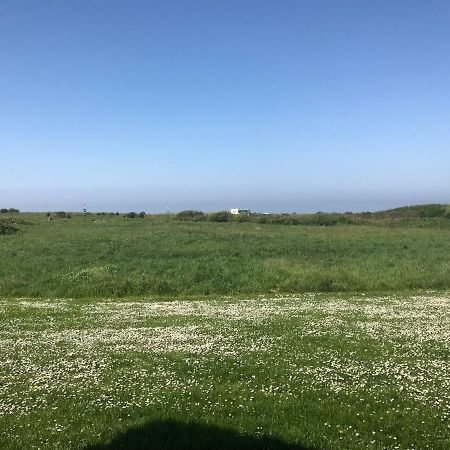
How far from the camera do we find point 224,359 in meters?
14.8

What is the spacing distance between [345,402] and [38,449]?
6723 mm

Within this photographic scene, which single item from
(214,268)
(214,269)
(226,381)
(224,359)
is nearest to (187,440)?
(226,381)

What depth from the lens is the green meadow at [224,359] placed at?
1002cm

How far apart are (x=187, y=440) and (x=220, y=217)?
9939 centimetres

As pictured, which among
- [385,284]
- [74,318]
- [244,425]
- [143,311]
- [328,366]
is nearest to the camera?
[244,425]

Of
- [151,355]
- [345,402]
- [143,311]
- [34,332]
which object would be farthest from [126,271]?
[345,402]

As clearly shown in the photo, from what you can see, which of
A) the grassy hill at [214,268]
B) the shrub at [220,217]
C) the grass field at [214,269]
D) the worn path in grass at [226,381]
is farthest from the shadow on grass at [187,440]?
the shrub at [220,217]

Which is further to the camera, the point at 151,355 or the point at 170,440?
the point at 151,355

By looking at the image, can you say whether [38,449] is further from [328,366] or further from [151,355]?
[328,366]

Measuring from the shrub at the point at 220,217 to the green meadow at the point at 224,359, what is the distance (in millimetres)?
72755

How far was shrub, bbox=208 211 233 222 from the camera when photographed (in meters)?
108

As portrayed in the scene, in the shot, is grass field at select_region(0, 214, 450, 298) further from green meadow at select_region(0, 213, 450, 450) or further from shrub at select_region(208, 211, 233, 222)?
shrub at select_region(208, 211, 233, 222)

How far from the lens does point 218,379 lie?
1299 cm

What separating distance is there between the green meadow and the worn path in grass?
0.05m
